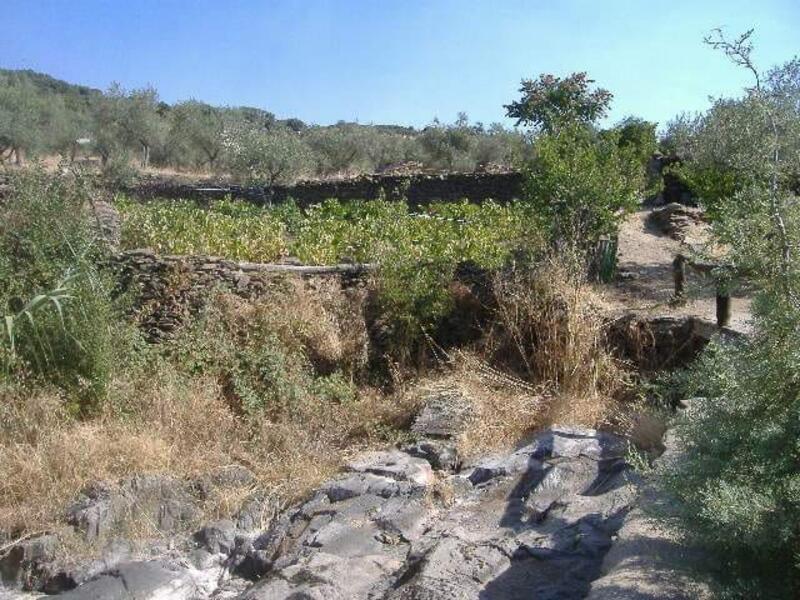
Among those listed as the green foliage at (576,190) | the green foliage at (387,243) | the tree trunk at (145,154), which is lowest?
the green foliage at (387,243)

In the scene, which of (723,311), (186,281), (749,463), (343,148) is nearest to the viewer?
(749,463)

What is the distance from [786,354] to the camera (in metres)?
3.93

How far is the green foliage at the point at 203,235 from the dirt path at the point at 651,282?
4068 millimetres

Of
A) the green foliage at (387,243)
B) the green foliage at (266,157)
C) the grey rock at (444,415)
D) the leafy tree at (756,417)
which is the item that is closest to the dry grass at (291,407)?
the grey rock at (444,415)

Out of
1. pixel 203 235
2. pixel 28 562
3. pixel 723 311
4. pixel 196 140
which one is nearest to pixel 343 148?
pixel 196 140

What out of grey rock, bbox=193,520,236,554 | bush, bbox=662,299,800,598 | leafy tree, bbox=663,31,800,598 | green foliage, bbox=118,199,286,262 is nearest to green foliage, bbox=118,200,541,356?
green foliage, bbox=118,199,286,262

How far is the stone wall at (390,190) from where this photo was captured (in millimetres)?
19594

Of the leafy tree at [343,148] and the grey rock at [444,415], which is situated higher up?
the leafy tree at [343,148]

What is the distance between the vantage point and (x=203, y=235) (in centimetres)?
1155

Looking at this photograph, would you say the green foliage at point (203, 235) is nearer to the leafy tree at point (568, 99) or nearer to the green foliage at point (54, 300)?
the green foliage at point (54, 300)

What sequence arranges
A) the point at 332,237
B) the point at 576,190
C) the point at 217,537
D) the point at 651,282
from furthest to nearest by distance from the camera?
the point at 332,237 < the point at 651,282 < the point at 576,190 < the point at 217,537

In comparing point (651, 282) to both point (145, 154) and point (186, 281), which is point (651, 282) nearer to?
point (186, 281)

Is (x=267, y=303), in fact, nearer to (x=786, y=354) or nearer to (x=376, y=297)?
(x=376, y=297)

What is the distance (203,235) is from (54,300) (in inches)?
130
